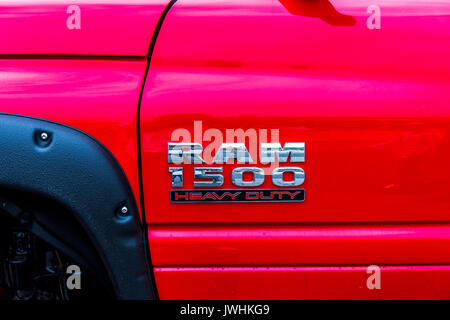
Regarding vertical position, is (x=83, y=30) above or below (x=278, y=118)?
above

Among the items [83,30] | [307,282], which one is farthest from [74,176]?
[307,282]

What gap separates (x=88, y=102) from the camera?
1367 mm

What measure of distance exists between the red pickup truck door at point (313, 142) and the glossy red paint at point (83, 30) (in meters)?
0.07

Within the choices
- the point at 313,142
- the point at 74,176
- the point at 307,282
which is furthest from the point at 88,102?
the point at 307,282

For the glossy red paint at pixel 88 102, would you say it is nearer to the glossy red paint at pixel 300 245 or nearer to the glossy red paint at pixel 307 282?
the glossy red paint at pixel 300 245

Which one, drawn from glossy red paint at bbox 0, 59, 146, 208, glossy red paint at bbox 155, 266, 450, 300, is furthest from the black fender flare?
glossy red paint at bbox 155, 266, 450, 300

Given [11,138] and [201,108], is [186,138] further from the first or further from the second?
[11,138]

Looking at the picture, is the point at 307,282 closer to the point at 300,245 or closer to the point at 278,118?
the point at 300,245

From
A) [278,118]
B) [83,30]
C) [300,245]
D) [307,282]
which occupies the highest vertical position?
[83,30]

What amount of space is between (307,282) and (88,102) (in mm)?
800

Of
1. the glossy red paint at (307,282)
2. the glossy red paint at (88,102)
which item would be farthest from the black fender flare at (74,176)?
the glossy red paint at (307,282)

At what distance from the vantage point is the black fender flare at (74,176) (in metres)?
1.35

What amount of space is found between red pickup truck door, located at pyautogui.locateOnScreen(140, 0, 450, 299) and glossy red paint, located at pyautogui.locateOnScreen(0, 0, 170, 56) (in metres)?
0.07

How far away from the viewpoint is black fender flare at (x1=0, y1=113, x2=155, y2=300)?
53.1 inches
